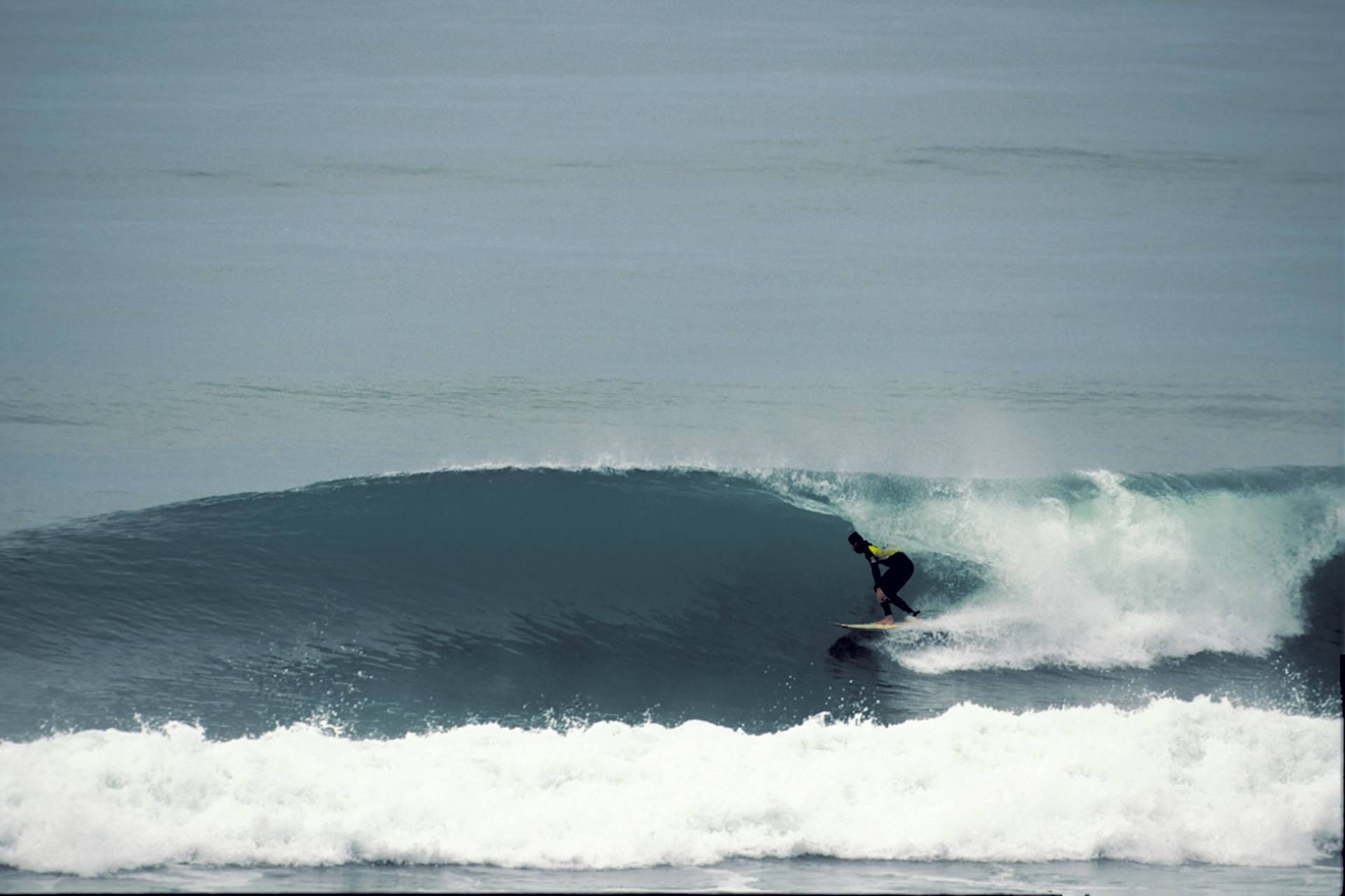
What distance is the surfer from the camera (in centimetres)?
1134

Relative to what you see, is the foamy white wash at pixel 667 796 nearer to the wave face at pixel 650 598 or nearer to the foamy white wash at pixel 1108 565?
the wave face at pixel 650 598

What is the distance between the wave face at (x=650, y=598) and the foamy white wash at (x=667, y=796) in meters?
1.06

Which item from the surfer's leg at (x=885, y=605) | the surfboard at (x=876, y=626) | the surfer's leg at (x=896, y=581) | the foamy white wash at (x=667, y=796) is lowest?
the foamy white wash at (x=667, y=796)

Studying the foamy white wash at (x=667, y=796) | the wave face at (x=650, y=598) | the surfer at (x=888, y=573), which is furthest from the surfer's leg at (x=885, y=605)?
the foamy white wash at (x=667, y=796)

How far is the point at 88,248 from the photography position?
1312 inches

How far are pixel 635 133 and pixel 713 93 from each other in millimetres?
7482

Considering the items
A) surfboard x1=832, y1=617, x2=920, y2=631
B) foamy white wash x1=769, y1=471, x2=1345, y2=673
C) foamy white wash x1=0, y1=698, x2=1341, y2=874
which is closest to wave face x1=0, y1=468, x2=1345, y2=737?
foamy white wash x1=769, y1=471, x2=1345, y2=673

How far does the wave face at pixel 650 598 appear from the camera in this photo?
9.88 m

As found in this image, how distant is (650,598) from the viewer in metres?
12.1

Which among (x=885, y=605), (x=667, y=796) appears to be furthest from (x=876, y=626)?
(x=667, y=796)

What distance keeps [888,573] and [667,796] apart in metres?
4.53

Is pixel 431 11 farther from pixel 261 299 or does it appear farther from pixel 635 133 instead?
pixel 261 299

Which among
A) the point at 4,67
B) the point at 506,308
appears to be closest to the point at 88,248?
the point at 506,308

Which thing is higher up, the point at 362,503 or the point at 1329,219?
the point at 1329,219
